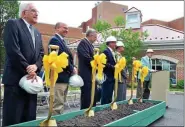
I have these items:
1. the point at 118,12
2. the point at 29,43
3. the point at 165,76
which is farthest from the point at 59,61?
the point at 118,12

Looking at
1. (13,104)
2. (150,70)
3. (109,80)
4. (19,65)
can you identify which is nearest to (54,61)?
(19,65)

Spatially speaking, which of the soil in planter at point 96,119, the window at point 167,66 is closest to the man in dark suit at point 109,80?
the soil in planter at point 96,119

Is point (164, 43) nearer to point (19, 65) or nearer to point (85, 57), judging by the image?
point (85, 57)

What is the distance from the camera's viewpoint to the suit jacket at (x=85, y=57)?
152 inches

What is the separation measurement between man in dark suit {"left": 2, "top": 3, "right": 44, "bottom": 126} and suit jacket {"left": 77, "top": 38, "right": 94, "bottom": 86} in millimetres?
1141

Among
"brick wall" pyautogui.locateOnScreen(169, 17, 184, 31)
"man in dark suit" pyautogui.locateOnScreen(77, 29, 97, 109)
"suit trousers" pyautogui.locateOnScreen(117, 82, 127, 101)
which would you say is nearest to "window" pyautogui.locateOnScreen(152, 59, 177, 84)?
"suit trousers" pyautogui.locateOnScreen(117, 82, 127, 101)

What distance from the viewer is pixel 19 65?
101 inches

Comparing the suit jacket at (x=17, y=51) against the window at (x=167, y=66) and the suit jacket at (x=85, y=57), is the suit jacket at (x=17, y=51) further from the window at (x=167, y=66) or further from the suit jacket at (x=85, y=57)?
the window at (x=167, y=66)

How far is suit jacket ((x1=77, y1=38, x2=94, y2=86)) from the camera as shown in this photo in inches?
152

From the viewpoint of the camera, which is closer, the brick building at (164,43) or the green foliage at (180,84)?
the green foliage at (180,84)

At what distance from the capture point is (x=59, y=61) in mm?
2266

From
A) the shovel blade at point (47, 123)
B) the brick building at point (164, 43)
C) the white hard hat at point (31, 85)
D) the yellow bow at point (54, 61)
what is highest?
the brick building at point (164, 43)

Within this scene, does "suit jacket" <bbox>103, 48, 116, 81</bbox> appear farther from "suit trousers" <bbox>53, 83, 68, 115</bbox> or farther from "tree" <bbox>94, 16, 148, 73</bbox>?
"tree" <bbox>94, 16, 148, 73</bbox>

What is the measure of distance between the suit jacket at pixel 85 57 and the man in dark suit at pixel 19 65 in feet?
3.74
